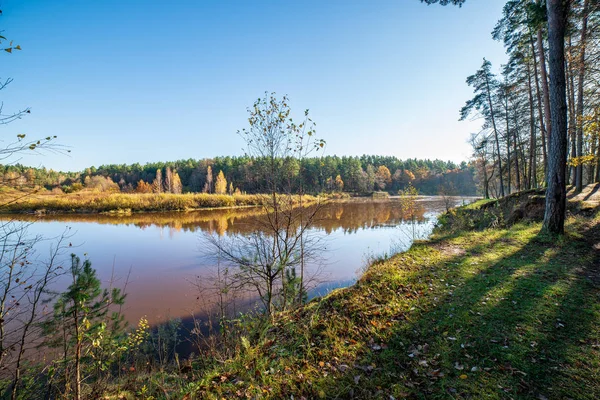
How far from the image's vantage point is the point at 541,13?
7.96 metres

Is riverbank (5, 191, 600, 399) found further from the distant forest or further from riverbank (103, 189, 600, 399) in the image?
the distant forest

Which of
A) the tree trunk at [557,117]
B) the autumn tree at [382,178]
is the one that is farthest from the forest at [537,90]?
the autumn tree at [382,178]

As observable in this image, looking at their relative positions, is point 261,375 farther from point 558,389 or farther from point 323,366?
point 558,389

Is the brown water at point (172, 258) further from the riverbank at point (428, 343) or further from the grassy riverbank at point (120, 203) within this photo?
the grassy riverbank at point (120, 203)

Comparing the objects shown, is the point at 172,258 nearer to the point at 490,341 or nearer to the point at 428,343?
the point at 428,343

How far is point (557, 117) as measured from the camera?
7.01 m

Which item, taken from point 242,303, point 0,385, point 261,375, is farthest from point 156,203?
point 261,375

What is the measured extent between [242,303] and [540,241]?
29.3 feet

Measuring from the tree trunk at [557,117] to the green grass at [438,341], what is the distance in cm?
218

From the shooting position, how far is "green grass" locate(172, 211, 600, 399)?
2.64 meters

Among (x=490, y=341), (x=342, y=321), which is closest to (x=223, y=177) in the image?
(x=342, y=321)

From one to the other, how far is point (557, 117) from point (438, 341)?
779 cm

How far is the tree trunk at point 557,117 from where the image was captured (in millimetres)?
6766

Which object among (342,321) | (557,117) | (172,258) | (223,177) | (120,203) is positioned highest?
(223,177)
